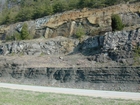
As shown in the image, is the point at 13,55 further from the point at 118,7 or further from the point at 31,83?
the point at 118,7

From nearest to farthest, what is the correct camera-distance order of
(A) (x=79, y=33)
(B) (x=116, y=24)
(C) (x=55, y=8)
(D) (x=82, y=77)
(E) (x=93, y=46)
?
(D) (x=82, y=77) < (E) (x=93, y=46) < (B) (x=116, y=24) < (A) (x=79, y=33) < (C) (x=55, y=8)

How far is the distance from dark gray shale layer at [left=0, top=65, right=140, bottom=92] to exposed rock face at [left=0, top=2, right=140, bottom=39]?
10.0 meters

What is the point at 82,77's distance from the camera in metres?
18.9

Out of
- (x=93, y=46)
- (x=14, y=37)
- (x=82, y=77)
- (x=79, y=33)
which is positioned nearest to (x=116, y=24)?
(x=93, y=46)

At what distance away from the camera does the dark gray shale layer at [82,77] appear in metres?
16.4

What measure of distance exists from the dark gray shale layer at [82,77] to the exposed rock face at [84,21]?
10.0 m

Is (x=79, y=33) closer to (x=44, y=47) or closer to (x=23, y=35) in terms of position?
(x=44, y=47)

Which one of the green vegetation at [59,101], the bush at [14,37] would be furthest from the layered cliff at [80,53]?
the green vegetation at [59,101]

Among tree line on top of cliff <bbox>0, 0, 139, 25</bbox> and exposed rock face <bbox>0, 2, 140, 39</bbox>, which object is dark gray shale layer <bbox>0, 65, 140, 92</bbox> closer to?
exposed rock face <bbox>0, 2, 140, 39</bbox>

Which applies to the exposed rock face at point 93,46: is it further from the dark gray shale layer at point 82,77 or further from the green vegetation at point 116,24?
the green vegetation at point 116,24

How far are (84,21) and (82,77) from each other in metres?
14.2

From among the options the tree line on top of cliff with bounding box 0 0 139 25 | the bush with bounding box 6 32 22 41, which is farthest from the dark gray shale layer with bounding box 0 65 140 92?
the tree line on top of cliff with bounding box 0 0 139 25

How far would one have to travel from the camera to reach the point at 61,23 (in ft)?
109

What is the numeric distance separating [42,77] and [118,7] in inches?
565
